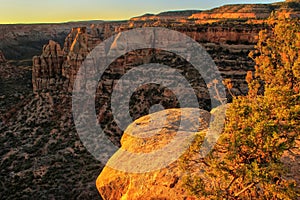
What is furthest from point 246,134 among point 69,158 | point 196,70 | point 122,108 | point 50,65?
point 50,65

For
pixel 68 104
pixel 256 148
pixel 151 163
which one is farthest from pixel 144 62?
pixel 256 148

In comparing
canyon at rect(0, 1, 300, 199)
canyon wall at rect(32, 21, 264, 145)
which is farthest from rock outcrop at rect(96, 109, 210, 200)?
canyon wall at rect(32, 21, 264, 145)

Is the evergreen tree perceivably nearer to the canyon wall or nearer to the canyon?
the canyon

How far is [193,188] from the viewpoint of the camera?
11.9 meters

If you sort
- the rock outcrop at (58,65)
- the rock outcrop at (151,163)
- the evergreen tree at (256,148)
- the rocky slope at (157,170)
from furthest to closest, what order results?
the rock outcrop at (58,65), the rock outcrop at (151,163), the rocky slope at (157,170), the evergreen tree at (256,148)

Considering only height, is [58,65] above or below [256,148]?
below

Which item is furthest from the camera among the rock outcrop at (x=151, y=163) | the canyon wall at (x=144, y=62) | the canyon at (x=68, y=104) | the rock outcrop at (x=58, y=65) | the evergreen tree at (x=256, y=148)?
the rock outcrop at (x=58, y=65)

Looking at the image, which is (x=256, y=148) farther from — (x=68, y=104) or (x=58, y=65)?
(x=58, y=65)

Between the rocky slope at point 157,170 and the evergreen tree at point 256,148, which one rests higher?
the evergreen tree at point 256,148

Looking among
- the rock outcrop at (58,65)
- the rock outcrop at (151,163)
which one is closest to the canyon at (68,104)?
the rock outcrop at (58,65)

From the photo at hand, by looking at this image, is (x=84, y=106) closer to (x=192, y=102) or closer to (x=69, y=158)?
(x=69, y=158)

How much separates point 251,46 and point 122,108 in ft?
94.3

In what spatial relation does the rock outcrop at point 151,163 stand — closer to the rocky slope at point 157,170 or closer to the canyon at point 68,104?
the rocky slope at point 157,170

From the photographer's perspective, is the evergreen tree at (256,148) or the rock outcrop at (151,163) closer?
the evergreen tree at (256,148)
